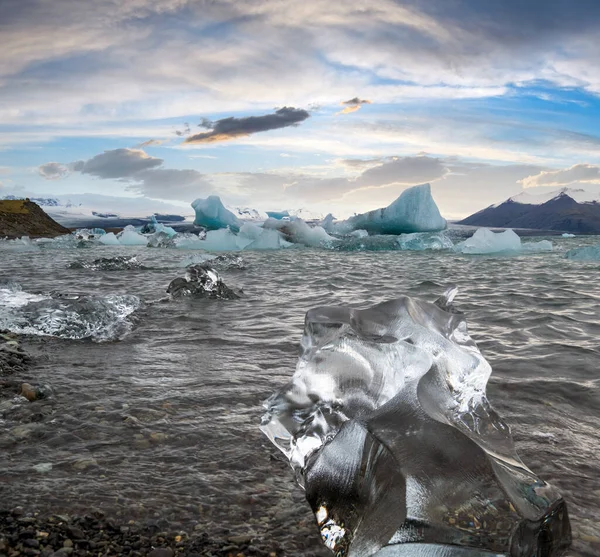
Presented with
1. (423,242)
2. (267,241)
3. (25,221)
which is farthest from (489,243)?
(25,221)

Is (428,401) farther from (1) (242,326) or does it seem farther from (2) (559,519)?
(1) (242,326)

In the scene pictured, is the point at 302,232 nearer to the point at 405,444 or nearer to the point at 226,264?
the point at 226,264

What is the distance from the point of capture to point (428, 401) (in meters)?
2.25

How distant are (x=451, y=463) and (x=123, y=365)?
2.98m

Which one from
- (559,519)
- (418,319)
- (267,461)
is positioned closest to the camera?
(559,519)

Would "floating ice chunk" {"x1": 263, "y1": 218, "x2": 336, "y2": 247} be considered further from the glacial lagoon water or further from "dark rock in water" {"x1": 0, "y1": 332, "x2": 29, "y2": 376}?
"dark rock in water" {"x1": 0, "y1": 332, "x2": 29, "y2": 376}

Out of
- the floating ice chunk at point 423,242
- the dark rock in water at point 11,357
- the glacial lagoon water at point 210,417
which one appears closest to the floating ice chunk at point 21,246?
the floating ice chunk at point 423,242

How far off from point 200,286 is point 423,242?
20.2 metres

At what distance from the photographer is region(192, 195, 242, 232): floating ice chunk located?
3325 cm

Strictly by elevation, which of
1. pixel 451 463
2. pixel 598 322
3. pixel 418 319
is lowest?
pixel 598 322

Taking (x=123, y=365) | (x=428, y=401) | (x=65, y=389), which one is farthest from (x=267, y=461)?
(x=123, y=365)

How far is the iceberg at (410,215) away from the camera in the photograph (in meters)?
27.8

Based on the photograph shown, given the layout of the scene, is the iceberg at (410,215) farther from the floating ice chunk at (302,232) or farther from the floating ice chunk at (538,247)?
the floating ice chunk at (538,247)

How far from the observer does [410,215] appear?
28.2m
